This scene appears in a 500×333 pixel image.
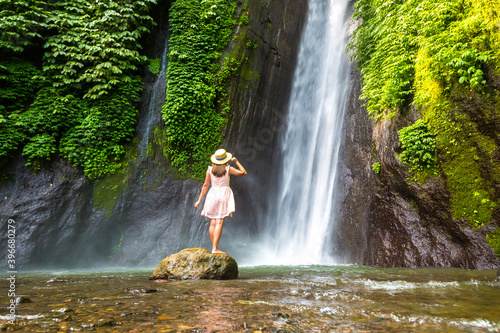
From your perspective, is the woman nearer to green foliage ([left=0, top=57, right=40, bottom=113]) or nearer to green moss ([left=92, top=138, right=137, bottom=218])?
green moss ([left=92, top=138, right=137, bottom=218])

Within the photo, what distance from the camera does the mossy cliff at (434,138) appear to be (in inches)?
223

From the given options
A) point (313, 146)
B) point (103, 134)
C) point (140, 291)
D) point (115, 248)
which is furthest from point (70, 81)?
point (140, 291)

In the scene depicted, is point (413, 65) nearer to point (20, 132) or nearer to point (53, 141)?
point (53, 141)

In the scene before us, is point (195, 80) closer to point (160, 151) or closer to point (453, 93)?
point (160, 151)

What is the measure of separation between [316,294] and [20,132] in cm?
1014

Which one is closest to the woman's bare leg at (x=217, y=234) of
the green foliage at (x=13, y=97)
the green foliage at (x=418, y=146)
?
the green foliage at (x=418, y=146)

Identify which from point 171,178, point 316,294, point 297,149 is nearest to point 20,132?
point 171,178

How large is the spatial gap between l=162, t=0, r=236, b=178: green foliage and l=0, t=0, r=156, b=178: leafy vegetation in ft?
4.07

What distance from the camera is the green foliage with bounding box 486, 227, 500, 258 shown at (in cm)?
548

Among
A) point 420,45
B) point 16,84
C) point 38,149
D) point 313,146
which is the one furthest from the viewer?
point 313,146

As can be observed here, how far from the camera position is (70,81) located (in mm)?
10359

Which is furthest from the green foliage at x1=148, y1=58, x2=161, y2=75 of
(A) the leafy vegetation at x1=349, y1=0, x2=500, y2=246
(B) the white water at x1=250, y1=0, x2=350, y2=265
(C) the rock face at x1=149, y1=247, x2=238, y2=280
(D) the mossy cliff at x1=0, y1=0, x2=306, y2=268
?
(C) the rock face at x1=149, y1=247, x2=238, y2=280

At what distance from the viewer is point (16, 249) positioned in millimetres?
9078

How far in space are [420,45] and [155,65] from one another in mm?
8781
